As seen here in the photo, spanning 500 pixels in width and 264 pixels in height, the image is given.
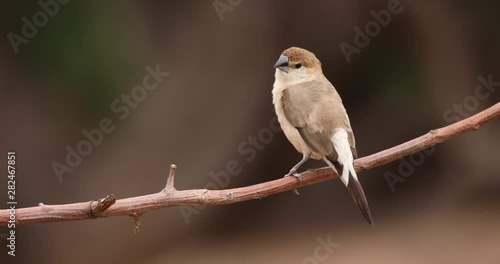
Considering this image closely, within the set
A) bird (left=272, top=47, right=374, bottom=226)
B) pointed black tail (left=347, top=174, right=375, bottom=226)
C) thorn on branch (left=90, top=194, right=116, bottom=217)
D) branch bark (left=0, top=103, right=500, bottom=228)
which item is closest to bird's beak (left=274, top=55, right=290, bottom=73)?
bird (left=272, top=47, right=374, bottom=226)

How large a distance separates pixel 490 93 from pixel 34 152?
11.2ft

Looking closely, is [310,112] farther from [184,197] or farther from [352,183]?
[184,197]

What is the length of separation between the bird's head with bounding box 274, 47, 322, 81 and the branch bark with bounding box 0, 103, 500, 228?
396mm

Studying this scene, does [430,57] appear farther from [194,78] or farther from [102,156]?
[102,156]

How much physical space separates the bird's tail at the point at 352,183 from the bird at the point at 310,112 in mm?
19

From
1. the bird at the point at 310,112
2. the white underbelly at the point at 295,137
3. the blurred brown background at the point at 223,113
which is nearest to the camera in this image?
the bird at the point at 310,112

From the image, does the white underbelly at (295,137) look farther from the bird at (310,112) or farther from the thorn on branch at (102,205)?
the thorn on branch at (102,205)

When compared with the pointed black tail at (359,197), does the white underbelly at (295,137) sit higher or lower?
higher

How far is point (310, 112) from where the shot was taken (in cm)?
245

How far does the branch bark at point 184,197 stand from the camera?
1945 mm

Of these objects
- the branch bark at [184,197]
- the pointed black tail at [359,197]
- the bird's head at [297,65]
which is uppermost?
the bird's head at [297,65]

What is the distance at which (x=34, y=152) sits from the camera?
4.78 m

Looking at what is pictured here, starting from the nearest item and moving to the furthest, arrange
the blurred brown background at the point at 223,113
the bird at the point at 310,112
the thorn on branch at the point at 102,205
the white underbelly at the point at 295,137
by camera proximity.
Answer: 1. the thorn on branch at the point at 102,205
2. the bird at the point at 310,112
3. the white underbelly at the point at 295,137
4. the blurred brown background at the point at 223,113

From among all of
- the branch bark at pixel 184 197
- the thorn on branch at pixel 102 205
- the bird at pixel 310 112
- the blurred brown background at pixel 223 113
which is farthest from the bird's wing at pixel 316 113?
the blurred brown background at pixel 223 113
